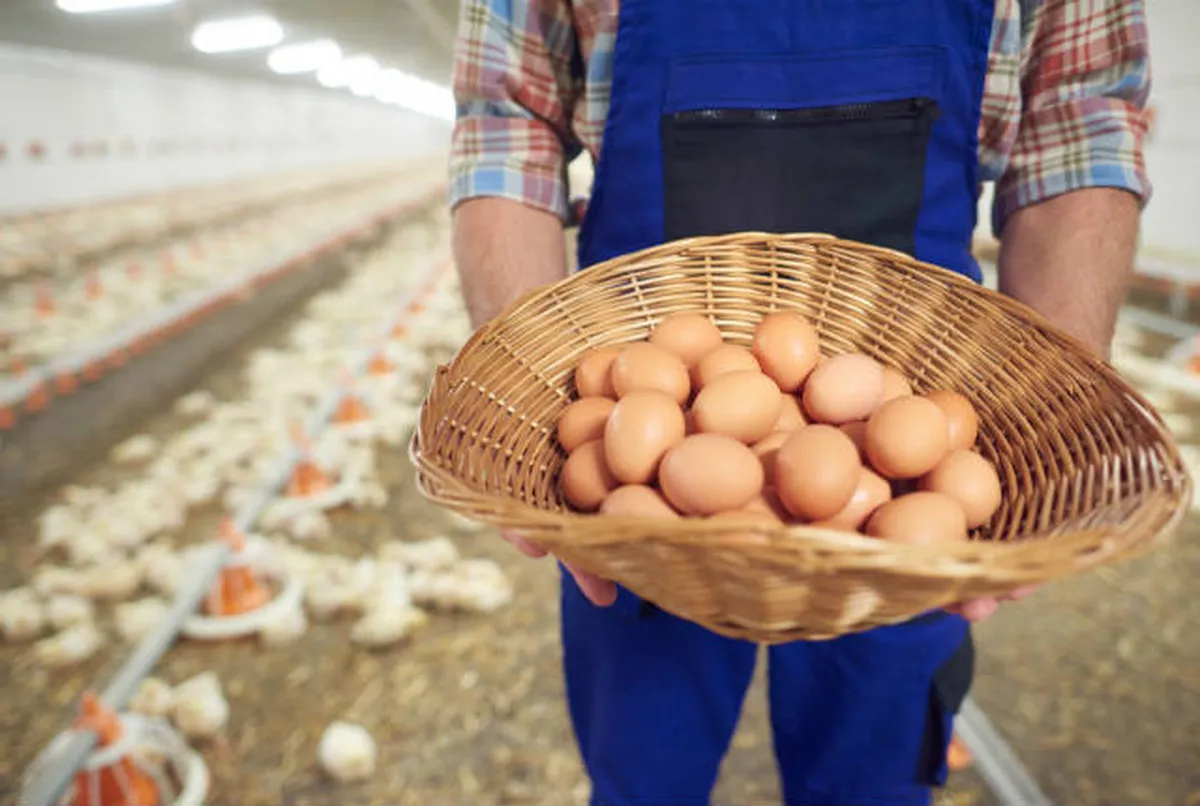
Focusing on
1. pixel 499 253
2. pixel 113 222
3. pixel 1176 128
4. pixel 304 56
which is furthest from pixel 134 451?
pixel 304 56

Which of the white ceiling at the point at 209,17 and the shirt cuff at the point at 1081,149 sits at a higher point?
the white ceiling at the point at 209,17

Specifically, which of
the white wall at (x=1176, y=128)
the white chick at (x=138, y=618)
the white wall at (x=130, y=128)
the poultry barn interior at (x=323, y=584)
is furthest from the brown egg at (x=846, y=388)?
the white wall at (x=130, y=128)

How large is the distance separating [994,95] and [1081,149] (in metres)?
0.17

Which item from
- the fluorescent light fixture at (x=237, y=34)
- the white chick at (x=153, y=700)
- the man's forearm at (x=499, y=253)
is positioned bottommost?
the white chick at (x=153, y=700)

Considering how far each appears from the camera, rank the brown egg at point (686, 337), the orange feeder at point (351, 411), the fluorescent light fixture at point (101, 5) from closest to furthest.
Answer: the brown egg at point (686, 337), the orange feeder at point (351, 411), the fluorescent light fixture at point (101, 5)

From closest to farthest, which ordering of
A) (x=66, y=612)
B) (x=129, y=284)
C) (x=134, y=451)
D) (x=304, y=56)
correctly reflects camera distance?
(x=66, y=612) → (x=134, y=451) → (x=129, y=284) → (x=304, y=56)

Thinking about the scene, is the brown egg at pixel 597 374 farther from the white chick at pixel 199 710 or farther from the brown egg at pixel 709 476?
the white chick at pixel 199 710

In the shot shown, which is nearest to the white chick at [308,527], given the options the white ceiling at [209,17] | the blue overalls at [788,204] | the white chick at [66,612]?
the white chick at [66,612]

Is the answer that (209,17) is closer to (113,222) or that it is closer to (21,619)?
(113,222)

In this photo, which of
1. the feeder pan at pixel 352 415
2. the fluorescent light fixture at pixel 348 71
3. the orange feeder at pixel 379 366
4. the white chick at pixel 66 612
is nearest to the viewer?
the white chick at pixel 66 612

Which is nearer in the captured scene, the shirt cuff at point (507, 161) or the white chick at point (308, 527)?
the shirt cuff at point (507, 161)

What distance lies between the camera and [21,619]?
6.52 feet

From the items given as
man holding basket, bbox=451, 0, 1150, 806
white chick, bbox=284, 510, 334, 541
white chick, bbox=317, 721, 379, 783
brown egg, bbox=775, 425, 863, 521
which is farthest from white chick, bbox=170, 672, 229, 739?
brown egg, bbox=775, 425, 863, 521

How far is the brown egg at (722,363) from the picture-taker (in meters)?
1.08
